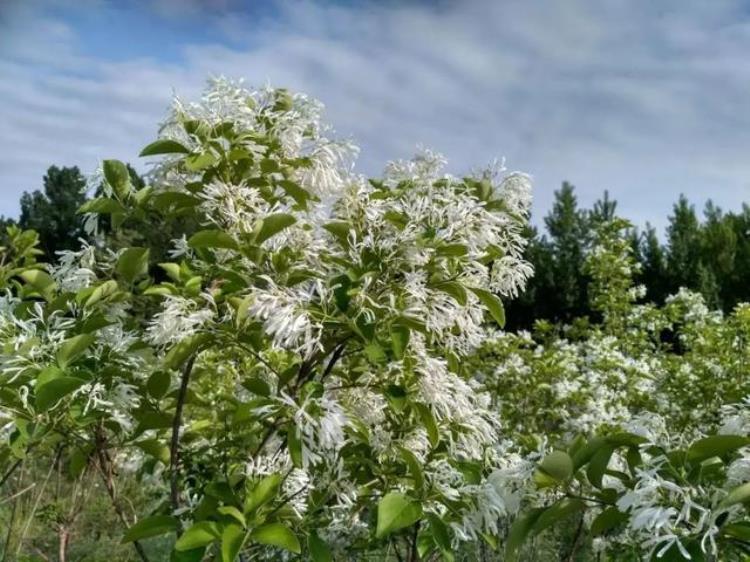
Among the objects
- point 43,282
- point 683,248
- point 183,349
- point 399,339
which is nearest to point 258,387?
point 183,349

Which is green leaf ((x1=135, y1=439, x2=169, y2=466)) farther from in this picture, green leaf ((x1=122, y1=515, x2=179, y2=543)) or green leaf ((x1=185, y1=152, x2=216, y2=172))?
green leaf ((x1=185, y1=152, x2=216, y2=172))

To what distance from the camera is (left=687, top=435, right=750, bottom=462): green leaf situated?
116 centimetres

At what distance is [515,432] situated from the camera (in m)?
3.90

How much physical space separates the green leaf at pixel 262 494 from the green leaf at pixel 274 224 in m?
0.45

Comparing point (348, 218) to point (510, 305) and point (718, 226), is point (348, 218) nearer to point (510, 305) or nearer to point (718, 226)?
point (510, 305)

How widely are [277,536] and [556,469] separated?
470 mm

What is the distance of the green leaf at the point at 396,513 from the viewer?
1.43 metres

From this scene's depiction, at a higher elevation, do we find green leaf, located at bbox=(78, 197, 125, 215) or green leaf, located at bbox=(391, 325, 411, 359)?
green leaf, located at bbox=(78, 197, 125, 215)

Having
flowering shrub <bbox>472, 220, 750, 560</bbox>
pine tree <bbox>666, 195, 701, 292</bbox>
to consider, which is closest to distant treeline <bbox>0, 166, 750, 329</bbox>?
pine tree <bbox>666, 195, 701, 292</bbox>

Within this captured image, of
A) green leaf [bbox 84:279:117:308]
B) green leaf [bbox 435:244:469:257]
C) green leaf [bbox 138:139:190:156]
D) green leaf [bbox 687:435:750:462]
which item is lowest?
green leaf [bbox 687:435:750:462]

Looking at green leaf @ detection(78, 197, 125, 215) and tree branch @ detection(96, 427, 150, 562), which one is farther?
tree branch @ detection(96, 427, 150, 562)

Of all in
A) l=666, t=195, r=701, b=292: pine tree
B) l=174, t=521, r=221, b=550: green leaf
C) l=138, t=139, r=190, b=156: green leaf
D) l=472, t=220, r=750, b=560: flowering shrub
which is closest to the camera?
l=472, t=220, r=750, b=560: flowering shrub

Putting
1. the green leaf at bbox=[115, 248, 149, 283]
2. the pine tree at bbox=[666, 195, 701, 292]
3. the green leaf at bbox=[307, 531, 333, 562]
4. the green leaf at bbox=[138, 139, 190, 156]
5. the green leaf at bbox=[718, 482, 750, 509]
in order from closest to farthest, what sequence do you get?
the green leaf at bbox=[718, 482, 750, 509] → the green leaf at bbox=[307, 531, 333, 562] → the green leaf at bbox=[138, 139, 190, 156] → the green leaf at bbox=[115, 248, 149, 283] → the pine tree at bbox=[666, 195, 701, 292]

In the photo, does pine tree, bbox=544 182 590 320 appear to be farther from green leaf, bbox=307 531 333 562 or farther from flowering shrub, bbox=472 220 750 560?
green leaf, bbox=307 531 333 562
